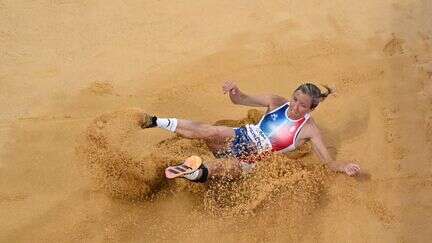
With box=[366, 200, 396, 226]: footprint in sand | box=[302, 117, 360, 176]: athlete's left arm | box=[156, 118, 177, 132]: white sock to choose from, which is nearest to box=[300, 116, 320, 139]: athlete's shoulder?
box=[302, 117, 360, 176]: athlete's left arm

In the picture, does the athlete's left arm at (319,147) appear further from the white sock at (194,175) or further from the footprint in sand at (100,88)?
the footprint in sand at (100,88)

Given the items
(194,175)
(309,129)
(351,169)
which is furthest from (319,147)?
(194,175)

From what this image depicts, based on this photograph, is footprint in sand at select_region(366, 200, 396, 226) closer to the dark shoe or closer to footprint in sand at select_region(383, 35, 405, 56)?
the dark shoe

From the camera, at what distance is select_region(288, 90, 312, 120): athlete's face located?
14.0 feet

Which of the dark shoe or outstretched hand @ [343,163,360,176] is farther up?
the dark shoe

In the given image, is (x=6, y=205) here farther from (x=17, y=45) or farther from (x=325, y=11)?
(x=325, y=11)

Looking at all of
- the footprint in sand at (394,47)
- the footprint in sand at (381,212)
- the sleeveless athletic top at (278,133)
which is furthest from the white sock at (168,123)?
the footprint in sand at (394,47)

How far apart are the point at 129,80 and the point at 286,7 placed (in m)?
2.22

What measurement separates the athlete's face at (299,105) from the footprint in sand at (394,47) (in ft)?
6.71

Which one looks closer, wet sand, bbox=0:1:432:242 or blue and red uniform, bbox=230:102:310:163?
wet sand, bbox=0:1:432:242

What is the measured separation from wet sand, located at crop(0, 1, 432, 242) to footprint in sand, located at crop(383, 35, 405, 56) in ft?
0.07

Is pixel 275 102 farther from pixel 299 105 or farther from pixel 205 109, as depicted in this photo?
pixel 205 109

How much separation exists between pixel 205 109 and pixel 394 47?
2.32 m

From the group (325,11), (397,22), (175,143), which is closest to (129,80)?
(175,143)
